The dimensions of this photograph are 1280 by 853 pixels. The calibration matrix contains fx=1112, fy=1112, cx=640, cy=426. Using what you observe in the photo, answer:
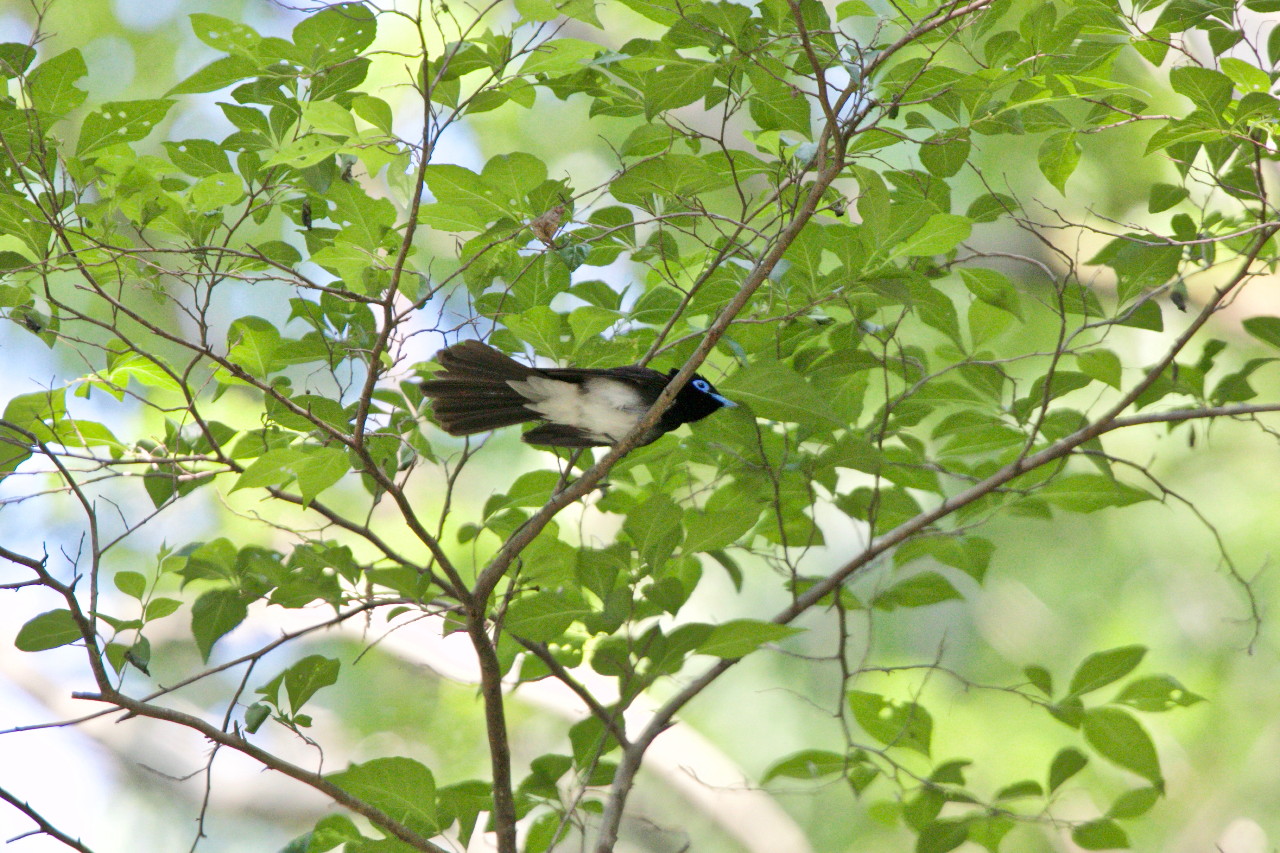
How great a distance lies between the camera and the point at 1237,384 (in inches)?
120

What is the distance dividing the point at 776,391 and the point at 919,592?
104cm

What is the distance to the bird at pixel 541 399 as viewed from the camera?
3822mm

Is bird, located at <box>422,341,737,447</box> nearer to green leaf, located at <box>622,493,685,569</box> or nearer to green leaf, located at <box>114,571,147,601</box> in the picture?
green leaf, located at <box>622,493,685,569</box>

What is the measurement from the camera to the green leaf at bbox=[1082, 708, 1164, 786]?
3072mm

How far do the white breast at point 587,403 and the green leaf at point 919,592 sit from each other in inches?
44.0

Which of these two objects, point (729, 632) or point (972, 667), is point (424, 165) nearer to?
point (729, 632)

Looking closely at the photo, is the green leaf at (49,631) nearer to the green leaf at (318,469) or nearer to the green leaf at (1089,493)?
the green leaf at (318,469)

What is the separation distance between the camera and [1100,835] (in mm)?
3242

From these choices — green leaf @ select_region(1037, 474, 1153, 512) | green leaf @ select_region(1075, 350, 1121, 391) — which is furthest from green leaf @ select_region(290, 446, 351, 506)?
green leaf @ select_region(1037, 474, 1153, 512)

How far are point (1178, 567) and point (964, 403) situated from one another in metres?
4.91

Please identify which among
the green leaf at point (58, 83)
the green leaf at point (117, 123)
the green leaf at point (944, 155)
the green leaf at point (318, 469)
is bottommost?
the green leaf at point (318, 469)

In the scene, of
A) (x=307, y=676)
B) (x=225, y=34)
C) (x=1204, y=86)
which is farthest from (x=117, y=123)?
(x=1204, y=86)

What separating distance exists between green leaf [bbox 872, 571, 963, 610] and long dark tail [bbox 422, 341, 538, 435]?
1.38 meters

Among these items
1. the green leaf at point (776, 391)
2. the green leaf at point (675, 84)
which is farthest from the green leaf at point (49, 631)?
the green leaf at point (675, 84)
